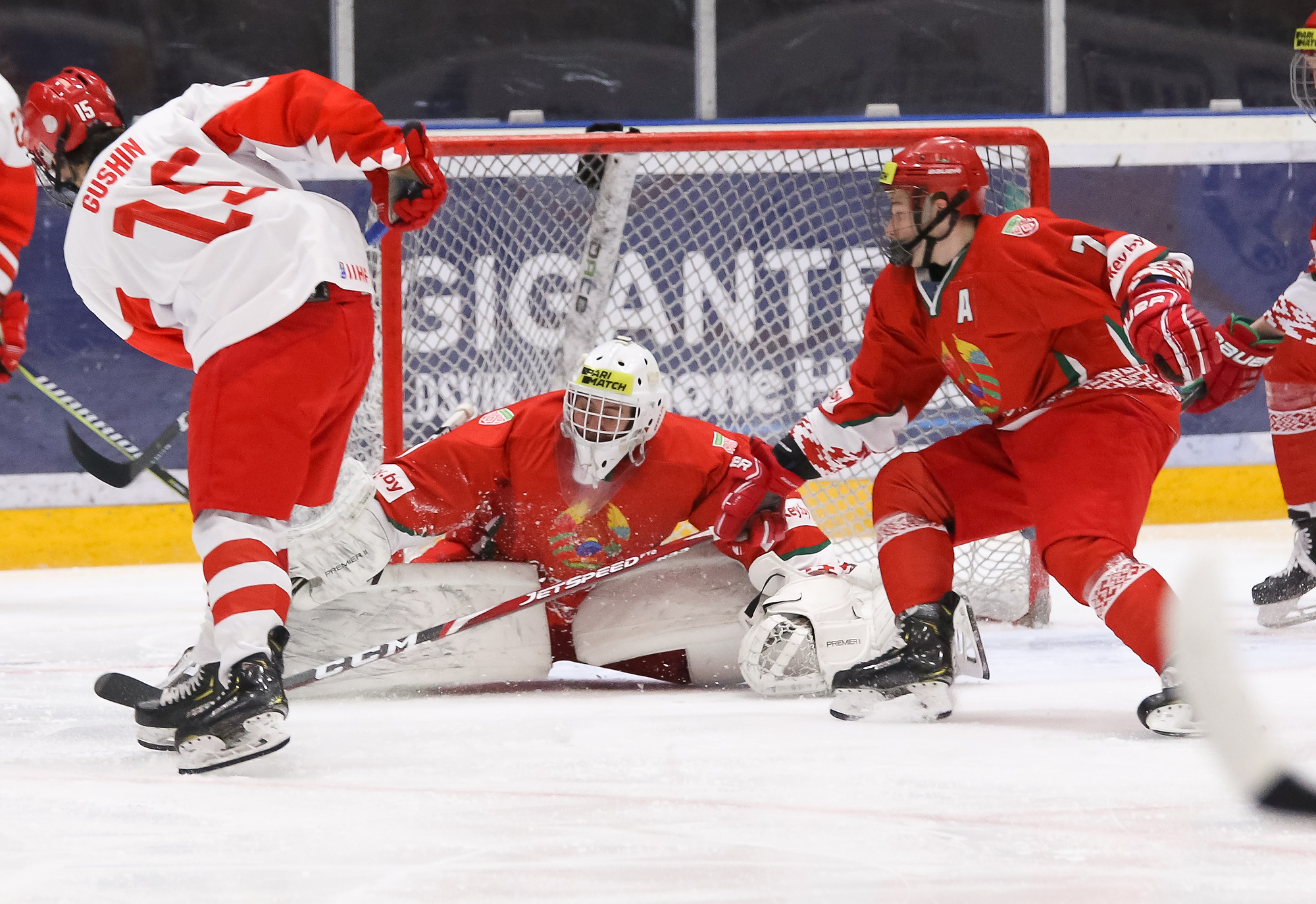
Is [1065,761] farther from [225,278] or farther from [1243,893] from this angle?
[225,278]

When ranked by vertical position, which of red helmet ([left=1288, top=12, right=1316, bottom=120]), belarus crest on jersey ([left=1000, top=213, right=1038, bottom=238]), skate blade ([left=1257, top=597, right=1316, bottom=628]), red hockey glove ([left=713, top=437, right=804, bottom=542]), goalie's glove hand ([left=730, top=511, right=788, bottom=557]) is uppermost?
red helmet ([left=1288, top=12, right=1316, bottom=120])

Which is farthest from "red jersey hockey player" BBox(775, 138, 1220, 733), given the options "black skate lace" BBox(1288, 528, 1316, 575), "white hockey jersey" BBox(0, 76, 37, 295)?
"white hockey jersey" BBox(0, 76, 37, 295)

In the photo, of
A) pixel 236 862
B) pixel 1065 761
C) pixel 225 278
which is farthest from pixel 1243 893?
pixel 225 278

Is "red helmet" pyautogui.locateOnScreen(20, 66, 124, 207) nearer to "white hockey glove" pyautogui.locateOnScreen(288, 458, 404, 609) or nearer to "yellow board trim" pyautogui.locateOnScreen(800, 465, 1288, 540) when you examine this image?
"white hockey glove" pyautogui.locateOnScreen(288, 458, 404, 609)

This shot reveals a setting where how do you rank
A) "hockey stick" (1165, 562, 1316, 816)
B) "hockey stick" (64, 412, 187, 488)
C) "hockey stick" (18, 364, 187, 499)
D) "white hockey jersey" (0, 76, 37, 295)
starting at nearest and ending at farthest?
"hockey stick" (1165, 562, 1316, 816)
"white hockey jersey" (0, 76, 37, 295)
"hockey stick" (18, 364, 187, 499)
"hockey stick" (64, 412, 187, 488)

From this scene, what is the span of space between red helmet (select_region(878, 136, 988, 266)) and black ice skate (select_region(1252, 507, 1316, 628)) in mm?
1407

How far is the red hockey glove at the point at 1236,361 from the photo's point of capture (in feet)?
8.60

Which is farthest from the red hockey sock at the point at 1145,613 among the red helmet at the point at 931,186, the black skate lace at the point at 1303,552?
the black skate lace at the point at 1303,552

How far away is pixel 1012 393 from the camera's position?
7.67 ft

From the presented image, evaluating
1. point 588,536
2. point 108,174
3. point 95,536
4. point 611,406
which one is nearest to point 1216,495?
point 588,536

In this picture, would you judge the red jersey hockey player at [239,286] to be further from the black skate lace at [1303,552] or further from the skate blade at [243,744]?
the black skate lace at [1303,552]

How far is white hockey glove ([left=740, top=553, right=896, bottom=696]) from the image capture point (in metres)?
2.49

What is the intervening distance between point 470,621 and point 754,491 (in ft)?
1.80

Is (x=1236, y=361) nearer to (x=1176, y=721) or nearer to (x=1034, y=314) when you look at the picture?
(x=1034, y=314)
